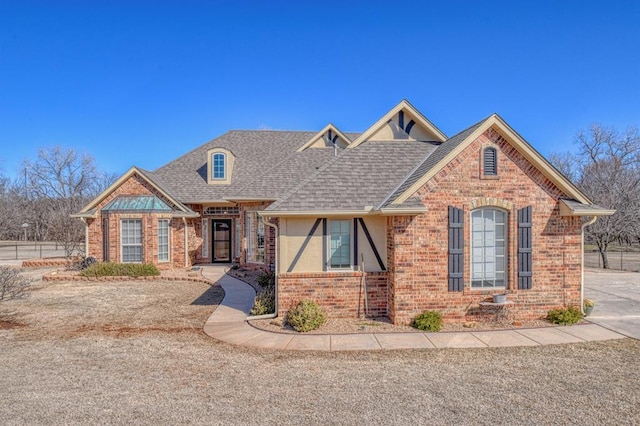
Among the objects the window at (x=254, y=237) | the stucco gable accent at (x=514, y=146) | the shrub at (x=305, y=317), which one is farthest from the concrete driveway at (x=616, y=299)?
the window at (x=254, y=237)

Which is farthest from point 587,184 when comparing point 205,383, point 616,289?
point 205,383

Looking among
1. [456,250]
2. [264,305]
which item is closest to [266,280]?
[264,305]

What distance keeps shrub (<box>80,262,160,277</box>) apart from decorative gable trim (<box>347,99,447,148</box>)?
1072cm

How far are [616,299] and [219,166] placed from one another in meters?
17.8

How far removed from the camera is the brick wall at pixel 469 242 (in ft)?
30.7

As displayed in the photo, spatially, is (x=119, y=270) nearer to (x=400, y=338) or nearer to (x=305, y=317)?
(x=305, y=317)

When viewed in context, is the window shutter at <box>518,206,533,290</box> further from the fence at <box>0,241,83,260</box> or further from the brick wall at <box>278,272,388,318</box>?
the fence at <box>0,241,83,260</box>

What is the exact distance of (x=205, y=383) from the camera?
20.5 ft

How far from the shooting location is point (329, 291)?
9891mm

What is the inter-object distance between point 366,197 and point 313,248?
199 centimetres

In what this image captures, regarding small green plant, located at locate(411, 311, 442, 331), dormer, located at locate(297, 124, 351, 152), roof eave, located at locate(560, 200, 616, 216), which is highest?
dormer, located at locate(297, 124, 351, 152)

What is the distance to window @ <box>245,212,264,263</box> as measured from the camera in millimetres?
17500

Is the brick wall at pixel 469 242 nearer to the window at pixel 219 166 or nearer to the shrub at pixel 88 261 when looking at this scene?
the window at pixel 219 166

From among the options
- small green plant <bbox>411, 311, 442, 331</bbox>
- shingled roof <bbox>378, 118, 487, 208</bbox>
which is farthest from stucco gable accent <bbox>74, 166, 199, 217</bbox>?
small green plant <bbox>411, 311, 442, 331</bbox>
